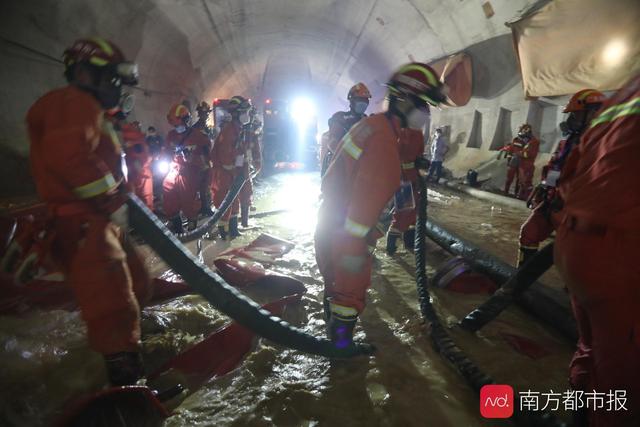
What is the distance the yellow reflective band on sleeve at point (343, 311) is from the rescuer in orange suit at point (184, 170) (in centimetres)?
423

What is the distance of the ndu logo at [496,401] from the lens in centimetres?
194

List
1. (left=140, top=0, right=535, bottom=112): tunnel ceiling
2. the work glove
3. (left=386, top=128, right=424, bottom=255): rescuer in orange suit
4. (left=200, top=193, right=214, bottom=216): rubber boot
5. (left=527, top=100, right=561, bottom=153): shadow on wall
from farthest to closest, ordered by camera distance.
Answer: (left=527, top=100, right=561, bottom=153): shadow on wall → (left=140, top=0, right=535, bottom=112): tunnel ceiling → (left=200, top=193, right=214, bottom=216): rubber boot → the work glove → (left=386, top=128, right=424, bottom=255): rescuer in orange suit

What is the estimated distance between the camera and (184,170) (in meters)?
5.86

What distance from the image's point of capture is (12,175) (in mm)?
6258

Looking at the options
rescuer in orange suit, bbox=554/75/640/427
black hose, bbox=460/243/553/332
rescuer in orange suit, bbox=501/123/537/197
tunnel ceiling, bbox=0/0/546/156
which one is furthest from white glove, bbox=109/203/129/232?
rescuer in orange suit, bbox=501/123/537/197

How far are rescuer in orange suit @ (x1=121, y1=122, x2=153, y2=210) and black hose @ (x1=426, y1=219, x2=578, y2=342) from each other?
4.39 metres

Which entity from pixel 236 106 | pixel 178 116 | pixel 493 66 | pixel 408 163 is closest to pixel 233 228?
pixel 236 106

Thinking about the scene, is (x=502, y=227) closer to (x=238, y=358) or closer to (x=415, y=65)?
(x=415, y=65)

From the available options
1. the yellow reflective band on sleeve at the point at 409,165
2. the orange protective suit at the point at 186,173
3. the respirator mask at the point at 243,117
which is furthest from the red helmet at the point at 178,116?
the yellow reflective band on sleeve at the point at 409,165

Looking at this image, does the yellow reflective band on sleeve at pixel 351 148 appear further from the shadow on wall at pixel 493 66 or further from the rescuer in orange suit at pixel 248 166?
the shadow on wall at pixel 493 66

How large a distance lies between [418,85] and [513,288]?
1710 millimetres

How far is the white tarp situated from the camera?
6285 millimetres

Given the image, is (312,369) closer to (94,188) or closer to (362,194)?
(362,194)

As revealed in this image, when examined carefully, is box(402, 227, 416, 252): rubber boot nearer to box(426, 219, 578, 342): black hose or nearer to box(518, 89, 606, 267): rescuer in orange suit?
box(426, 219, 578, 342): black hose
